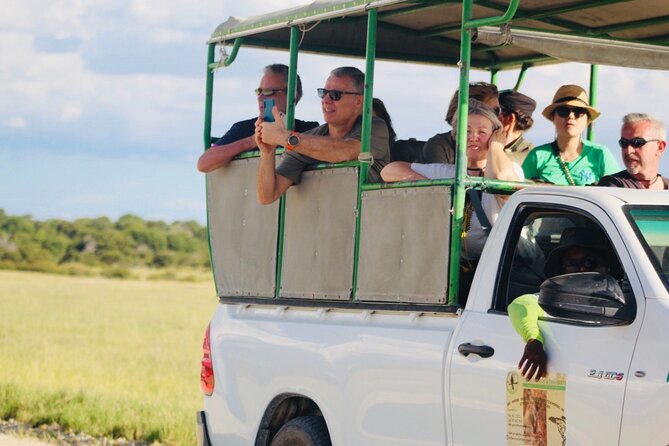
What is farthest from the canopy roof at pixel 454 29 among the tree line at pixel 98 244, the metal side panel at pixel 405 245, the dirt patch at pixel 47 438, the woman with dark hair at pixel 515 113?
the tree line at pixel 98 244

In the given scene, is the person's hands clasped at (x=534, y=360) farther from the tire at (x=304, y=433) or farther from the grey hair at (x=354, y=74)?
the grey hair at (x=354, y=74)

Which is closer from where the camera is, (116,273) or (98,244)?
(116,273)

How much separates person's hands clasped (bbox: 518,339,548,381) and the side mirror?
0.87 feet

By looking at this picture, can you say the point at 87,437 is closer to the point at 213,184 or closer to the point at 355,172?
the point at 213,184

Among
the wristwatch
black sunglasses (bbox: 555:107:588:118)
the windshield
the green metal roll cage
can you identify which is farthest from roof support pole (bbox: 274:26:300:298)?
the windshield

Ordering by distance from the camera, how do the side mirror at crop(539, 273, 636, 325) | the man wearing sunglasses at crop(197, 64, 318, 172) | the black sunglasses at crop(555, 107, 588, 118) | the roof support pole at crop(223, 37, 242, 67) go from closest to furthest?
the side mirror at crop(539, 273, 636, 325), the black sunglasses at crop(555, 107, 588, 118), the man wearing sunglasses at crop(197, 64, 318, 172), the roof support pole at crop(223, 37, 242, 67)

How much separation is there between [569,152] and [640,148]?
3.26 ft

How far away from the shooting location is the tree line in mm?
78188

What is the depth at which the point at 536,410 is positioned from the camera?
536cm

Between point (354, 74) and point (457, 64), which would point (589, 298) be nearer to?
point (457, 64)

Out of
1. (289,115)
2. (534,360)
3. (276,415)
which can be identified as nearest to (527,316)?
(534,360)

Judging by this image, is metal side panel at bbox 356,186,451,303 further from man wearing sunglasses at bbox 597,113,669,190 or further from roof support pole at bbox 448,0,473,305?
man wearing sunglasses at bbox 597,113,669,190

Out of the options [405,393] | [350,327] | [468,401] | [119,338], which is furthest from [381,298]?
[119,338]

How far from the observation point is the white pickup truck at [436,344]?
16.6ft
